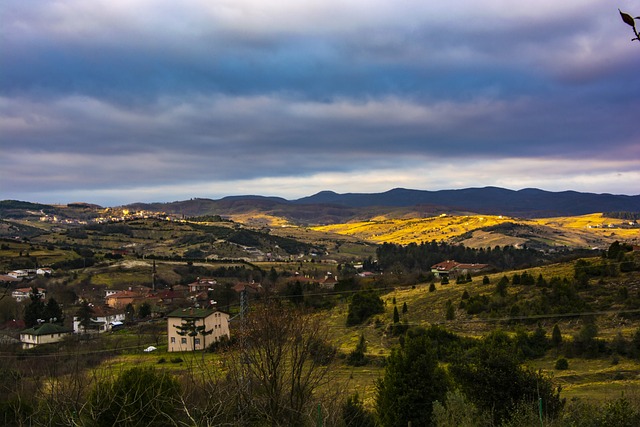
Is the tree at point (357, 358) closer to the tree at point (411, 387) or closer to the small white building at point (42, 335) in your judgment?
the tree at point (411, 387)

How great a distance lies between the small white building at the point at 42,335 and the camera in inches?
2430

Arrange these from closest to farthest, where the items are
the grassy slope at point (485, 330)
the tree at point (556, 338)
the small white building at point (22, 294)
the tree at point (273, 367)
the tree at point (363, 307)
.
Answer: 1. the tree at point (273, 367)
2. the grassy slope at point (485, 330)
3. the tree at point (556, 338)
4. the tree at point (363, 307)
5. the small white building at point (22, 294)

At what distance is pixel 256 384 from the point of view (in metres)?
19.6

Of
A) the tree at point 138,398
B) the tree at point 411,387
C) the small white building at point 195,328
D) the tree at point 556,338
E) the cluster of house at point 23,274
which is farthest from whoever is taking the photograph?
the cluster of house at point 23,274

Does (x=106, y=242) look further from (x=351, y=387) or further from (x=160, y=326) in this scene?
(x=351, y=387)

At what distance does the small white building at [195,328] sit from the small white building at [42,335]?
16.3m

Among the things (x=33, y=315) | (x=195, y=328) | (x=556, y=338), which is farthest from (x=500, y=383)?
(x=33, y=315)

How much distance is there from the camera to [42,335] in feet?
205

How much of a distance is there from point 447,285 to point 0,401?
57195mm

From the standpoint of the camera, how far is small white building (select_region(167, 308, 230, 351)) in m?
56.2

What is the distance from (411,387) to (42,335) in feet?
183

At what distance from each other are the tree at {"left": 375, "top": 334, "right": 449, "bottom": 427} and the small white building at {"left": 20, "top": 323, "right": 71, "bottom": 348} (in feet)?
174

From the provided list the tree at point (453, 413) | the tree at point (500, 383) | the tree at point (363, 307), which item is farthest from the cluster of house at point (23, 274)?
the tree at point (453, 413)

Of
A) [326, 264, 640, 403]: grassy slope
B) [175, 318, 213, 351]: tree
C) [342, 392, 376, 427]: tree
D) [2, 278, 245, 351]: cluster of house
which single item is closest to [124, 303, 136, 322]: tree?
[2, 278, 245, 351]: cluster of house
